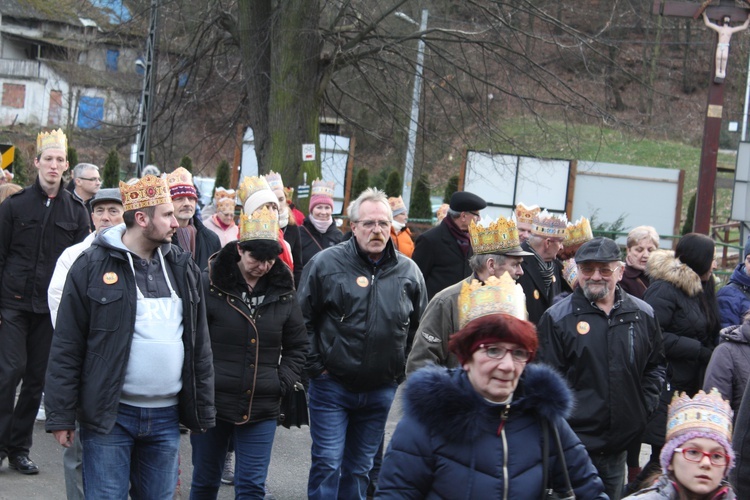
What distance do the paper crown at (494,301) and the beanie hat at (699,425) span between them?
3.08ft

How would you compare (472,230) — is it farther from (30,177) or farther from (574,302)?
(30,177)

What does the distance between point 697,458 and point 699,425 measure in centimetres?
13

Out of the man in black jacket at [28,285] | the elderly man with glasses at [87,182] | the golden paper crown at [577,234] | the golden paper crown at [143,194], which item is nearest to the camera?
the golden paper crown at [143,194]

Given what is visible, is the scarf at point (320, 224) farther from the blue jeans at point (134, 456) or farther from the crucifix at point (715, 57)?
the crucifix at point (715, 57)

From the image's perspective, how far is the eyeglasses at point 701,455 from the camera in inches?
158

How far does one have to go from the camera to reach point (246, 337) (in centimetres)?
587

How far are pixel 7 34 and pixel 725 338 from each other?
6542cm

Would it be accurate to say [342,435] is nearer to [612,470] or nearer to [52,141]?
[612,470]

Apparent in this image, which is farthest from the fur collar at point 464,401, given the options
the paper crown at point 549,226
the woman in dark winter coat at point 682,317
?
the paper crown at point 549,226

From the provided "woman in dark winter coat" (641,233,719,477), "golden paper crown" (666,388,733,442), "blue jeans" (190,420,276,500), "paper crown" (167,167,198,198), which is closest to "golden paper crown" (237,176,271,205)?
"paper crown" (167,167,198,198)

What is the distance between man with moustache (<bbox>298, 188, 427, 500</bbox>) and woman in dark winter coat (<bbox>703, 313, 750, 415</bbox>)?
1.78 metres

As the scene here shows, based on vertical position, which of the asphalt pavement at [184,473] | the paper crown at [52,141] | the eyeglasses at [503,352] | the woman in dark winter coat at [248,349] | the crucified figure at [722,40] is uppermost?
the crucified figure at [722,40]

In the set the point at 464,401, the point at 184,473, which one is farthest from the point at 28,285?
the point at 464,401

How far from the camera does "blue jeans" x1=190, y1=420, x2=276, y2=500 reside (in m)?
5.82
